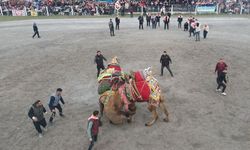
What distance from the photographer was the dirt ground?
1190 centimetres

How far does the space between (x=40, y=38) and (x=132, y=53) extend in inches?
394

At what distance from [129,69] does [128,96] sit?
6.63 m

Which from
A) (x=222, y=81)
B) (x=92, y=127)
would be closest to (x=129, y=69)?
(x=222, y=81)

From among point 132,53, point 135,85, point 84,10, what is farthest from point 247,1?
point 135,85

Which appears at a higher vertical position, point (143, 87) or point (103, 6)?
point (103, 6)

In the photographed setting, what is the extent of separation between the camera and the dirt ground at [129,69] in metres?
11.9

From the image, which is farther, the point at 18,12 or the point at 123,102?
the point at 18,12

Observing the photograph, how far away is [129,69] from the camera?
18797 mm

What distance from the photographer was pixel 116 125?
41.6ft

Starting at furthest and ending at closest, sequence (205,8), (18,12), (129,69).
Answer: (18,12) < (205,8) < (129,69)

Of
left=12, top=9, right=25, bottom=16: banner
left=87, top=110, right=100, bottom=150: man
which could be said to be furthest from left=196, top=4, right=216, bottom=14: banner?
left=87, top=110, right=100, bottom=150: man

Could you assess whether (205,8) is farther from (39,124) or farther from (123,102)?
(39,124)

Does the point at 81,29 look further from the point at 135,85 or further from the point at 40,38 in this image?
the point at 135,85

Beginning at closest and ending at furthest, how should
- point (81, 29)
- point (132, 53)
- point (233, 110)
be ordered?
point (233, 110)
point (132, 53)
point (81, 29)
